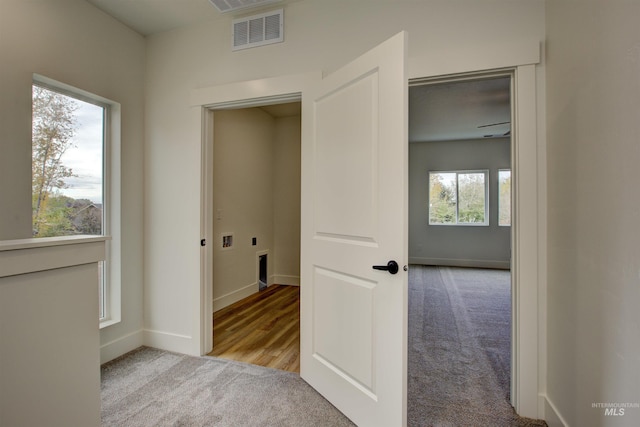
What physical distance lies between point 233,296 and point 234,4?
10.1 ft

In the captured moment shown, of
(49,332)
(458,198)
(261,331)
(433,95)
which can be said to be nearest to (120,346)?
(261,331)

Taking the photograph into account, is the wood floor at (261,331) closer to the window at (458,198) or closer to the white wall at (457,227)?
the white wall at (457,227)

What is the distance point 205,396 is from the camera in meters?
1.85

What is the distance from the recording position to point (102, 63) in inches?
87.1

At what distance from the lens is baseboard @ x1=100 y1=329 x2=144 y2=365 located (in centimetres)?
223

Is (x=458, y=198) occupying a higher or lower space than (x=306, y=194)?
higher

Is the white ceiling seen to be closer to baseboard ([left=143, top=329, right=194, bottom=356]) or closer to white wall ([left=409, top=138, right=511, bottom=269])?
white wall ([left=409, top=138, right=511, bottom=269])

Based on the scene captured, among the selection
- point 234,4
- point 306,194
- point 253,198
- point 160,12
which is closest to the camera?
point 306,194

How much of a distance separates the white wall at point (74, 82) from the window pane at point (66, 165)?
0.43ft

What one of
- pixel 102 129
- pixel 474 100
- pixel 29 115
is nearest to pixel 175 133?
pixel 102 129

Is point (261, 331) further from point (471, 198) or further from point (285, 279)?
point (471, 198)

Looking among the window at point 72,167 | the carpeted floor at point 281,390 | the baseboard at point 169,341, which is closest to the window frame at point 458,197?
the carpeted floor at point 281,390

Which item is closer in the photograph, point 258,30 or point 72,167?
point 72,167

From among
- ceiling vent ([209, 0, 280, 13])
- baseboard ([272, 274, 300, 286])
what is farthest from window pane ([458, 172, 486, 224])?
ceiling vent ([209, 0, 280, 13])
